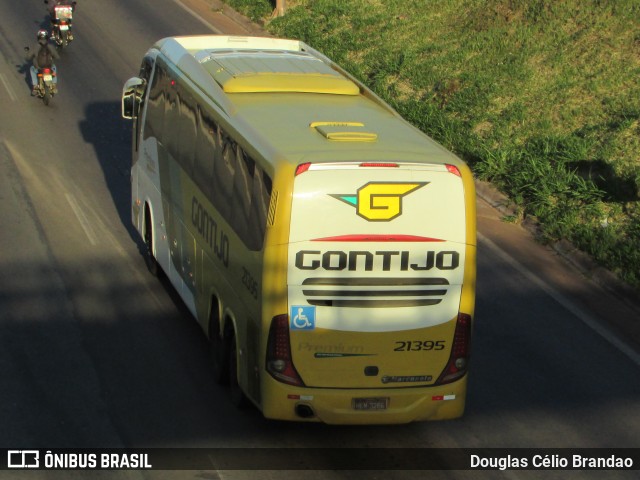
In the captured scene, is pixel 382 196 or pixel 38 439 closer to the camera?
pixel 382 196

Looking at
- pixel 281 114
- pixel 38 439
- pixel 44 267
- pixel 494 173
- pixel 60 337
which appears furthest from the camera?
pixel 494 173

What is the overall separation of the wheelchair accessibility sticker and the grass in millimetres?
7410

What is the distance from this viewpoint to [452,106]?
23.8 meters

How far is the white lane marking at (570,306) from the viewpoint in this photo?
1480cm

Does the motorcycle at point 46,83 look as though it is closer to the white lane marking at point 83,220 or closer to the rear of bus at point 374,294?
the white lane marking at point 83,220

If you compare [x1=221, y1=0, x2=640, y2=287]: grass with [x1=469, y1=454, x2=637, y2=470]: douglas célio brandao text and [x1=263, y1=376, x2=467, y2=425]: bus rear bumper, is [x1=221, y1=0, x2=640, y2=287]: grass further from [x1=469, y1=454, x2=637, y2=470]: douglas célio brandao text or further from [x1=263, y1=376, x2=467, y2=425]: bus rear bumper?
[x1=263, y1=376, x2=467, y2=425]: bus rear bumper

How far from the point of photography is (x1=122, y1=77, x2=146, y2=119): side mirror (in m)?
16.5

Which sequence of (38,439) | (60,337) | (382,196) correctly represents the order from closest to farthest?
(382,196) < (38,439) < (60,337)

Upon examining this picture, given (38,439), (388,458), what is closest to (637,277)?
(388,458)

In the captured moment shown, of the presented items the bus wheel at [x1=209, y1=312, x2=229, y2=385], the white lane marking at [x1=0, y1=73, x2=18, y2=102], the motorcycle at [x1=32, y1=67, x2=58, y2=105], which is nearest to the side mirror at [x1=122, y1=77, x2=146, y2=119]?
the bus wheel at [x1=209, y1=312, x2=229, y2=385]

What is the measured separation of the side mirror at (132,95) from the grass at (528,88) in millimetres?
6849

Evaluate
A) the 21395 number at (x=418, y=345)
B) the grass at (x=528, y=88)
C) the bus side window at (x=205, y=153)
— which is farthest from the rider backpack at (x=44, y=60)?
the 21395 number at (x=418, y=345)

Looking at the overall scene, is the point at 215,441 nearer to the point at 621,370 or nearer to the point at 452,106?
the point at 621,370

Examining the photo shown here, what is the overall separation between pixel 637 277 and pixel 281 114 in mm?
7003
